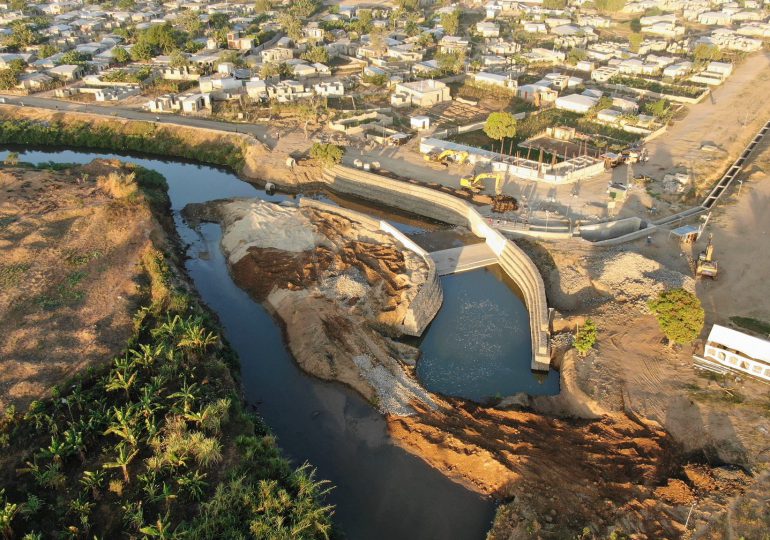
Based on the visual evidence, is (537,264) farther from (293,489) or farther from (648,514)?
(293,489)

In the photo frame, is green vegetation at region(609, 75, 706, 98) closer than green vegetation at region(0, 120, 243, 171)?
No

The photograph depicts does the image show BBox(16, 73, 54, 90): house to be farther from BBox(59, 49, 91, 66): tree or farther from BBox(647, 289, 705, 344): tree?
BBox(647, 289, 705, 344): tree

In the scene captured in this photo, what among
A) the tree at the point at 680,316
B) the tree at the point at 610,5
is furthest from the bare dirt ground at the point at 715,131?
the tree at the point at 610,5

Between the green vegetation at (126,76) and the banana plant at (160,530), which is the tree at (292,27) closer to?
the green vegetation at (126,76)

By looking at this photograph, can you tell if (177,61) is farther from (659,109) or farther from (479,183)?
(659,109)

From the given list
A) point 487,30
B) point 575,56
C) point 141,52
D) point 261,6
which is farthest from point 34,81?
point 575,56

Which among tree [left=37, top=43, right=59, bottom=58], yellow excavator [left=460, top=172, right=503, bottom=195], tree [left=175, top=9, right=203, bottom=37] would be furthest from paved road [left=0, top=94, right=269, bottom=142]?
tree [left=175, top=9, right=203, bottom=37]
